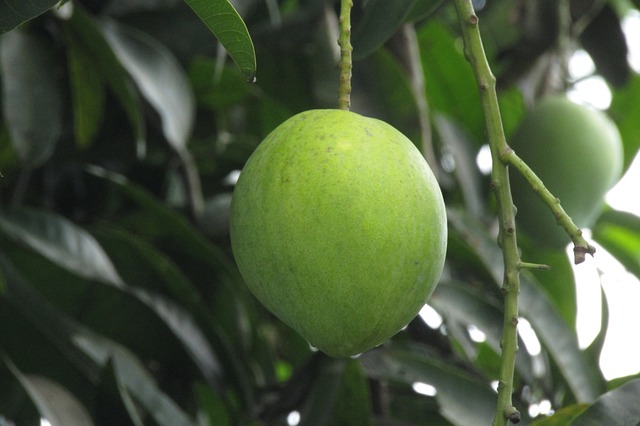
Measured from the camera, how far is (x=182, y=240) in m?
1.28

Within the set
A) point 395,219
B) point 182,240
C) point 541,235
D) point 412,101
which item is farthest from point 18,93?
point 541,235

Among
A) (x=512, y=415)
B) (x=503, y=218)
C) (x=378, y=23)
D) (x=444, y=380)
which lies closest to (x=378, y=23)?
(x=378, y=23)

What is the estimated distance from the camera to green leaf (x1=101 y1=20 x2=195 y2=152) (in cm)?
119

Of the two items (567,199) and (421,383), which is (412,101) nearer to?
(567,199)

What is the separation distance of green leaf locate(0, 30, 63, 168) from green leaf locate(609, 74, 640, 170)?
41.7 inches

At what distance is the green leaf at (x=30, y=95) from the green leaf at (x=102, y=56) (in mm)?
52

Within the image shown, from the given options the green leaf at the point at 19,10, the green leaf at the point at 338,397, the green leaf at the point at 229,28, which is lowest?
the green leaf at the point at 338,397

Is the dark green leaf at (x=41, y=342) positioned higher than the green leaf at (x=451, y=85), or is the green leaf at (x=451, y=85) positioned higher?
the green leaf at (x=451, y=85)

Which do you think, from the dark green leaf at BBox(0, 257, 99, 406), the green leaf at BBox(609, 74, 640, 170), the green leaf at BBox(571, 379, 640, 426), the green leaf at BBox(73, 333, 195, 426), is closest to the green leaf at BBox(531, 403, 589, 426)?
the green leaf at BBox(571, 379, 640, 426)

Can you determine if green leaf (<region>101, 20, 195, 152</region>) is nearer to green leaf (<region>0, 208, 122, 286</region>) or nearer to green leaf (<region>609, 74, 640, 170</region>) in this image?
green leaf (<region>0, 208, 122, 286</region>)

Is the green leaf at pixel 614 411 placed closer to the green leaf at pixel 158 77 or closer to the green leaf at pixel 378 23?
the green leaf at pixel 378 23

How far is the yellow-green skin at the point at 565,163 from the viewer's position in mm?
1325

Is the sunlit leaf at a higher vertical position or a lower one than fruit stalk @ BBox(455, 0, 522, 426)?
higher

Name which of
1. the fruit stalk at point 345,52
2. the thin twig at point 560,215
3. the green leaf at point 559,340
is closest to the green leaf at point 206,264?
the green leaf at point 559,340
